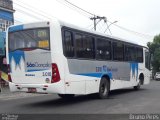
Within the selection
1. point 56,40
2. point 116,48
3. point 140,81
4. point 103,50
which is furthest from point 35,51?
point 140,81

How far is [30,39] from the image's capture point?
1379 centimetres

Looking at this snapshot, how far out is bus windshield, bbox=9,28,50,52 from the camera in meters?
13.5

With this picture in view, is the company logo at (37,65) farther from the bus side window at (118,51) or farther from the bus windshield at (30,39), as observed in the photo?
the bus side window at (118,51)

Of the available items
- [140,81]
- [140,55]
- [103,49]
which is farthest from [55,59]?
[140,81]

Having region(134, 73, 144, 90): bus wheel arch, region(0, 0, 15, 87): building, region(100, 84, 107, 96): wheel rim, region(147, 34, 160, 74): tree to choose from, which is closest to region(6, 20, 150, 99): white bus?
region(100, 84, 107, 96): wheel rim

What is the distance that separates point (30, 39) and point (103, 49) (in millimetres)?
4316

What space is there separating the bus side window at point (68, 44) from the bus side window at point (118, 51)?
173 inches

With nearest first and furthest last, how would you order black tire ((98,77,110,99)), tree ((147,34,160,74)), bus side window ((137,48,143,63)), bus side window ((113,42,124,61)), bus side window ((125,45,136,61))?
black tire ((98,77,110,99)), bus side window ((113,42,124,61)), bus side window ((125,45,136,61)), bus side window ((137,48,143,63)), tree ((147,34,160,74))

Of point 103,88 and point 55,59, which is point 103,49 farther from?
point 55,59

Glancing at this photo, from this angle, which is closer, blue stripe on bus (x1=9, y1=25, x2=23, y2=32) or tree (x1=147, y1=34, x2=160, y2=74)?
blue stripe on bus (x1=9, y1=25, x2=23, y2=32)

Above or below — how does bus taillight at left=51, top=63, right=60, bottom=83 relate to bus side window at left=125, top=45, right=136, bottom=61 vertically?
below

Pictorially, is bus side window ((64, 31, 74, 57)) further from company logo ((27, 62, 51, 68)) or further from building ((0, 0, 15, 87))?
building ((0, 0, 15, 87))

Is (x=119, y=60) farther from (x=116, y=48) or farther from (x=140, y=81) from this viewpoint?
(x=140, y=81)

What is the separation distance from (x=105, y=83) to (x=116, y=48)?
221cm
